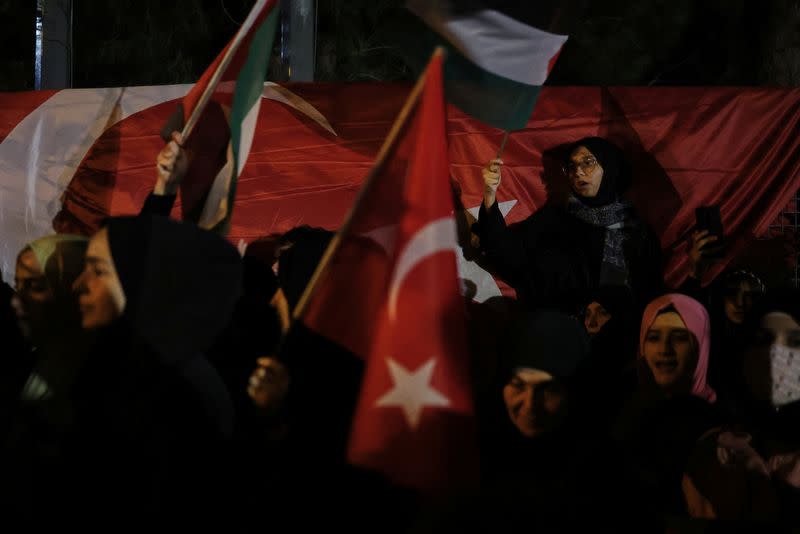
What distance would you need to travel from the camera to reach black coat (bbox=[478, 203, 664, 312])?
4.90 metres

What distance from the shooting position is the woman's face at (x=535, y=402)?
329cm

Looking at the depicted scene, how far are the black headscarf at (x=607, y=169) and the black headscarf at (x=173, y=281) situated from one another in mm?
2287

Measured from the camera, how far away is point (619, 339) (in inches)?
177

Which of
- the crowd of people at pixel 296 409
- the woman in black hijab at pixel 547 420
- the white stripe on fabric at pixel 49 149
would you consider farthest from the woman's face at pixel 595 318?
the white stripe on fabric at pixel 49 149

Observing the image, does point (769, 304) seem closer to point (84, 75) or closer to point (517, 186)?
point (517, 186)

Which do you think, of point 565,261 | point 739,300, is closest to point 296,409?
point 565,261

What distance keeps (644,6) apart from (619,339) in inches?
268

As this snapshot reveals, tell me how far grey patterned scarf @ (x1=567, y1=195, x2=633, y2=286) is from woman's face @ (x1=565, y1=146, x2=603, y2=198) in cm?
9

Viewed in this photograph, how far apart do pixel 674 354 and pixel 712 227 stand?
3.00 feet

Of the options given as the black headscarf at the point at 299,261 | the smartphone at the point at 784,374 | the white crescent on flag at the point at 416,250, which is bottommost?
the black headscarf at the point at 299,261

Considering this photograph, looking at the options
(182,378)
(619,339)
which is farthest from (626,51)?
(182,378)

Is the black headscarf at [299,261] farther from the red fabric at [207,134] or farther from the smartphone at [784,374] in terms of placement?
the smartphone at [784,374]

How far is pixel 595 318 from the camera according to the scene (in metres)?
4.61

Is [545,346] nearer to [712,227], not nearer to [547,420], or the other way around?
[547,420]
